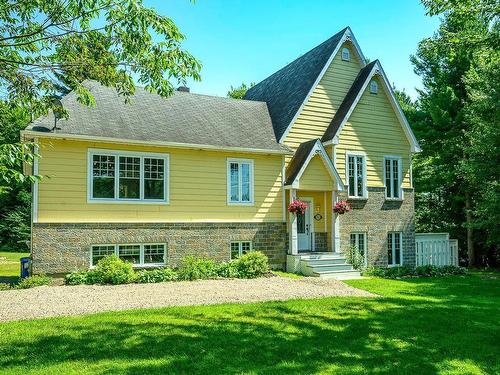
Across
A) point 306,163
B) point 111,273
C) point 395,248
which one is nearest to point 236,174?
point 306,163

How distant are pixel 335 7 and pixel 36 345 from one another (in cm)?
1037

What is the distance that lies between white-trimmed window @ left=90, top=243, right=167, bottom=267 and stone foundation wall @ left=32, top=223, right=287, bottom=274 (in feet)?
0.71

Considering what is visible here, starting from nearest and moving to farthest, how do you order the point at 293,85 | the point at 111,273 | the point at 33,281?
the point at 33,281 < the point at 111,273 < the point at 293,85

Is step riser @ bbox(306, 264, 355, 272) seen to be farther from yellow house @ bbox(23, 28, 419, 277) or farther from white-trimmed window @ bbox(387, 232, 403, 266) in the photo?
white-trimmed window @ bbox(387, 232, 403, 266)

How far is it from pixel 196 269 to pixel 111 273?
2.79 m

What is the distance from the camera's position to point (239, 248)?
16109 mm

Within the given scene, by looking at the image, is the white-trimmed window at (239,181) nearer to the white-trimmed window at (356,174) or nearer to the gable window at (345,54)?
the white-trimmed window at (356,174)

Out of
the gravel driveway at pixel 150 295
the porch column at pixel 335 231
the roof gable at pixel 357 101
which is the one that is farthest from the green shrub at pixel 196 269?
the roof gable at pixel 357 101

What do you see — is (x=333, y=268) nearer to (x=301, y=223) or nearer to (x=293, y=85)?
(x=301, y=223)

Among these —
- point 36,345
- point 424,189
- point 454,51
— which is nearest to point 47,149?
point 36,345

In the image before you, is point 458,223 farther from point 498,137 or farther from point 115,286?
point 115,286

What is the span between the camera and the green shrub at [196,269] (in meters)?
13.9

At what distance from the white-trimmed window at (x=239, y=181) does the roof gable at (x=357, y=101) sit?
3806 millimetres

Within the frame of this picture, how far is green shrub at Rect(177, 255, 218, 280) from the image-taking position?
13949 millimetres
